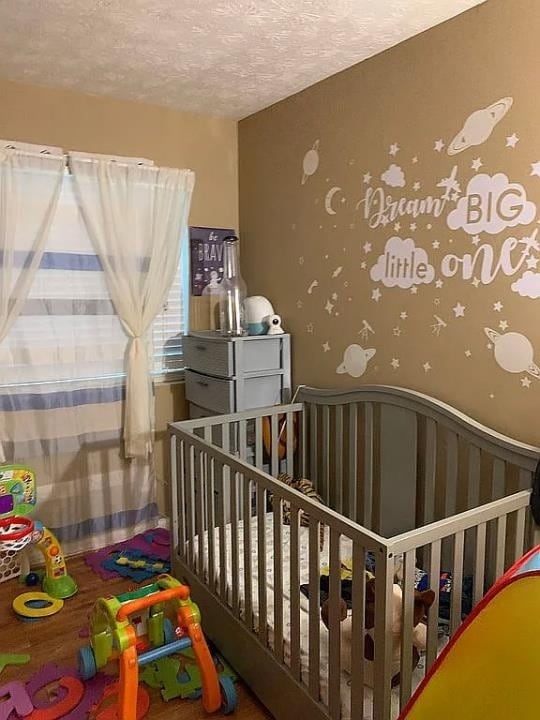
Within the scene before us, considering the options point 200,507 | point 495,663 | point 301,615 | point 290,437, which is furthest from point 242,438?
point 495,663

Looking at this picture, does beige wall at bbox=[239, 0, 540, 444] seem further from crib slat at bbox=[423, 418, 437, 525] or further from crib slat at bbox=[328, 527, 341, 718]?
crib slat at bbox=[328, 527, 341, 718]

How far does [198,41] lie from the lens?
2.29 meters

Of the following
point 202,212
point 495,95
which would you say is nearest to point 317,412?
point 202,212

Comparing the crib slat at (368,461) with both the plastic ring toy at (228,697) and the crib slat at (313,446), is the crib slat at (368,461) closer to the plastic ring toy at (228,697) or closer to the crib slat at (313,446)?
the crib slat at (313,446)

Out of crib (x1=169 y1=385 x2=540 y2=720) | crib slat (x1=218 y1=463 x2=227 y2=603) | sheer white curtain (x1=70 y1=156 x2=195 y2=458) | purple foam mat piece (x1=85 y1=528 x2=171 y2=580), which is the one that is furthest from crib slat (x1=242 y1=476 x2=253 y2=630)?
sheer white curtain (x1=70 y1=156 x2=195 y2=458)

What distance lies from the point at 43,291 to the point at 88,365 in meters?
0.42

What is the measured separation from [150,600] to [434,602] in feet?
2.94

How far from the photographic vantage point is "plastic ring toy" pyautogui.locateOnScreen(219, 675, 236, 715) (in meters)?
1.94

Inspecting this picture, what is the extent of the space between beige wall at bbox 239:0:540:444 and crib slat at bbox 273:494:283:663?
82 centimetres

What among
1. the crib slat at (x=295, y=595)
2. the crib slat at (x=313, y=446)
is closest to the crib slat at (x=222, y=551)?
the crib slat at (x=295, y=595)

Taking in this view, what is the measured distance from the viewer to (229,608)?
2.17m

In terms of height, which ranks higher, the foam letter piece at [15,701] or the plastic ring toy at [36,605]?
the plastic ring toy at [36,605]

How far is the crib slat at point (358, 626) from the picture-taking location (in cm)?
149

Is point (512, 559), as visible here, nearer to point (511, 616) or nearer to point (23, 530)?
point (511, 616)
